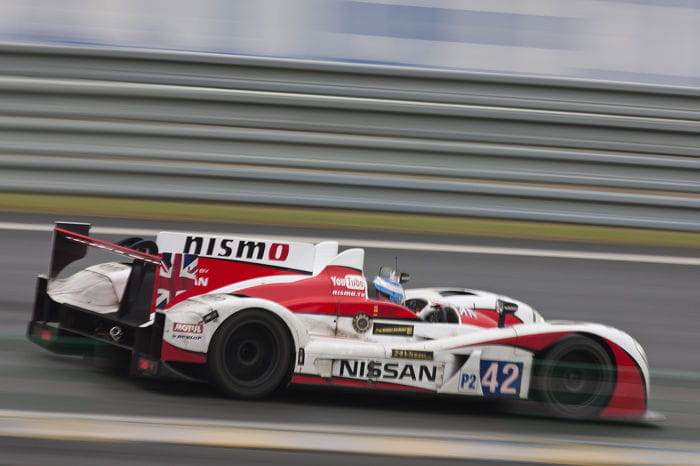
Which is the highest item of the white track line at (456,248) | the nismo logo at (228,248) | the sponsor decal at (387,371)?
the white track line at (456,248)

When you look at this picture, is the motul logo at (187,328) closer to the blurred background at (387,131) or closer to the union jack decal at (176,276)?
the union jack decal at (176,276)

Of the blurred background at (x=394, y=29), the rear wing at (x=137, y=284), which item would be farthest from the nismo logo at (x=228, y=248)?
the blurred background at (x=394, y=29)

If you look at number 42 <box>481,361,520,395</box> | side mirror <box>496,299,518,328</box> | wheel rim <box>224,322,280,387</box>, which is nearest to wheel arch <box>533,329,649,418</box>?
number 42 <box>481,361,520,395</box>

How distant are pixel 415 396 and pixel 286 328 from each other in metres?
0.98

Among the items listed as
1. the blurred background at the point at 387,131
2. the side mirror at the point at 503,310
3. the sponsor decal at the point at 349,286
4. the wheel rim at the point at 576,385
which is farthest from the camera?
the blurred background at the point at 387,131

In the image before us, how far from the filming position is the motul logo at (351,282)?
5.80 m

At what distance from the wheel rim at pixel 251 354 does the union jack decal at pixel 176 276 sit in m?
→ 0.52

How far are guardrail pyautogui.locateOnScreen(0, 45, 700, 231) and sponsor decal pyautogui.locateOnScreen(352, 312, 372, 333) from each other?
4198mm

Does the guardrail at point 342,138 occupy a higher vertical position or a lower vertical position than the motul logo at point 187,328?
higher

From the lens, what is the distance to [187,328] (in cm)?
522

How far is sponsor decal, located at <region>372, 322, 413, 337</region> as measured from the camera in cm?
569

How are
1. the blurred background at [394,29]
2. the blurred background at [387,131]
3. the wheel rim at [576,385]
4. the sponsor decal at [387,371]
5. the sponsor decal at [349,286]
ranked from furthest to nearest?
the blurred background at [394,29] → the blurred background at [387,131] → the sponsor decal at [349,286] → the sponsor decal at [387,371] → the wheel rim at [576,385]

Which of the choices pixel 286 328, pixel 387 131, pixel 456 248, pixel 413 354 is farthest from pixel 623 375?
pixel 387 131

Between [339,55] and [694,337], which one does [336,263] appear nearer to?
[694,337]
